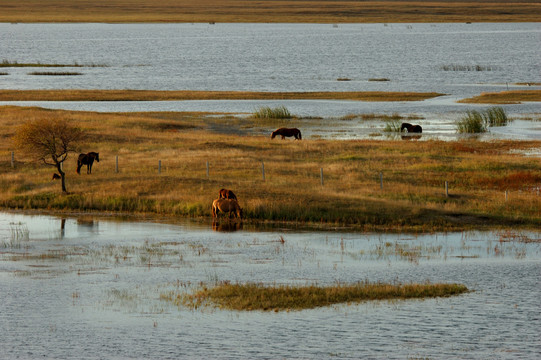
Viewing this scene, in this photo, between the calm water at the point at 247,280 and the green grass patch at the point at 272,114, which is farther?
the green grass patch at the point at 272,114

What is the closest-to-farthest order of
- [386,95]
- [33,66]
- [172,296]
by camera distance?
[172,296]
[386,95]
[33,66]

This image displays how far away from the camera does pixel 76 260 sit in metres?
36.5

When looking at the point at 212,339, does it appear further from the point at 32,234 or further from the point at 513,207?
the point at 513,207

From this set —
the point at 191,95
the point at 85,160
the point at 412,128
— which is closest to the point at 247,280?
the point at 85,160

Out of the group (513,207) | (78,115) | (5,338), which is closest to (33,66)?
(78,115)

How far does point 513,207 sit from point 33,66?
478ft

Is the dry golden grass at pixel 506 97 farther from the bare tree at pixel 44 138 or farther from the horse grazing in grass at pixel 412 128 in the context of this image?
the bare tree at pixel 44 138

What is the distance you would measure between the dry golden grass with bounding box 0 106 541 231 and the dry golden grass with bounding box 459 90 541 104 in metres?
36.8

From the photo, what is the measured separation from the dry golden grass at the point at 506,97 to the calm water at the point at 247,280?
66.7 meters

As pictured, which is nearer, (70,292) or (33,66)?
(70,292)

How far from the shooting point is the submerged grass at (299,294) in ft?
96.5

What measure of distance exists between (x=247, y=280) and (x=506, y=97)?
273 ft

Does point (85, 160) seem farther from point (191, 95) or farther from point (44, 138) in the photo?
point (191, 95)

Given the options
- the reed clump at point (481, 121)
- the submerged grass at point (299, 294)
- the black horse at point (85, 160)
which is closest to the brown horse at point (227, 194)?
the submerged grass at point (299, 294)
